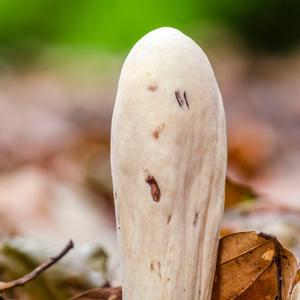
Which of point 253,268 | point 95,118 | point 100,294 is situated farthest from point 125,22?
point 253,268

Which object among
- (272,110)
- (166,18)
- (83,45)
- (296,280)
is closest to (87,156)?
(272,110)

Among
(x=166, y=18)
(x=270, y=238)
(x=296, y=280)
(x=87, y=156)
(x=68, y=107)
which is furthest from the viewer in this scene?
(x=166, y=18)


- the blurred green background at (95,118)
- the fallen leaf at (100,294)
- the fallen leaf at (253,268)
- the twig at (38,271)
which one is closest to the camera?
the fallen leaf at (253,268)

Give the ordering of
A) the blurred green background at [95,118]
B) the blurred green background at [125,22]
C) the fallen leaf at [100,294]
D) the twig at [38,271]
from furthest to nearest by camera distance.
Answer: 1. the blurred green background at [125,22]
2. the blurred green background at [95,118]
3. the fallen leaf at [100,294]
4. the twig at [38,271]

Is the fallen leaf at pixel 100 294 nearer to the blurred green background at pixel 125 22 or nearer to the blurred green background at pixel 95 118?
the blurred green background at pixel 95 118

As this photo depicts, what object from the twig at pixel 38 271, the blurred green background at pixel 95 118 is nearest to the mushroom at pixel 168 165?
the twig at pixel 38 271

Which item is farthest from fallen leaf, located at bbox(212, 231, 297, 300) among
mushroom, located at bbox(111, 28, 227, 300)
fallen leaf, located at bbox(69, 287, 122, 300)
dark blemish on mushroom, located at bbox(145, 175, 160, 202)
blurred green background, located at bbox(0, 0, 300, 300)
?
blurred green background, located at bbox(0, 0, 300, 300)

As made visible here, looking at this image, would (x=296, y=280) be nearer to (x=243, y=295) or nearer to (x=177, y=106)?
(x=243, y=295)
